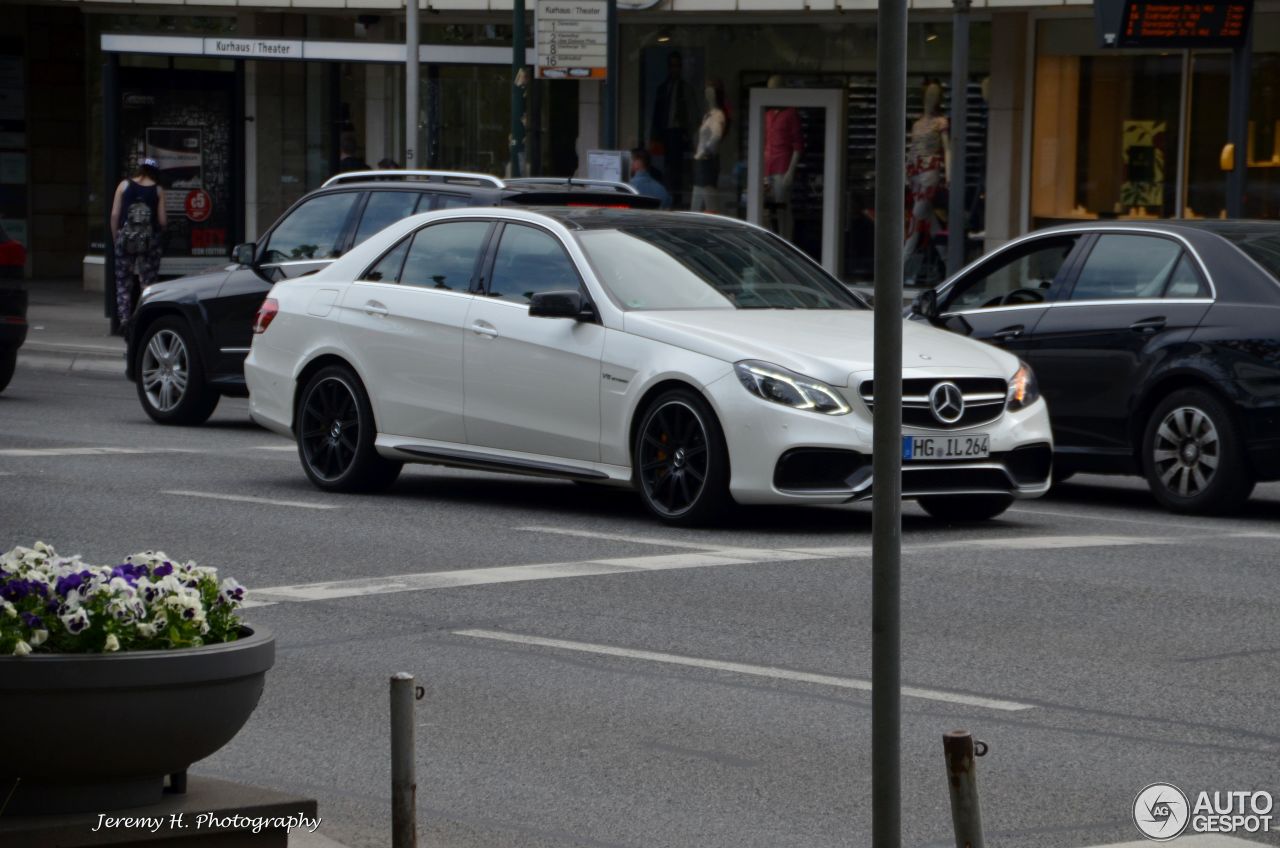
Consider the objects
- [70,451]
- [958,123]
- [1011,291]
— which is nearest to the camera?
[1011,291]

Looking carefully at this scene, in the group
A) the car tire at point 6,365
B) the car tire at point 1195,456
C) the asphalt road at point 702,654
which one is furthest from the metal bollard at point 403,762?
the car tire at point 6,365

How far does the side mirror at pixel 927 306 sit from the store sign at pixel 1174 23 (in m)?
6.68

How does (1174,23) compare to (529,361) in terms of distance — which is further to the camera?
(1174,23)

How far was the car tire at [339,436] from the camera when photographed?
41.3 ft

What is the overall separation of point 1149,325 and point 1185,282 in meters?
0.30

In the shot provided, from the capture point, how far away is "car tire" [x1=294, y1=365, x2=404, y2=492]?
1260 centimetres

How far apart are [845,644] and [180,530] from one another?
4166 millimetres

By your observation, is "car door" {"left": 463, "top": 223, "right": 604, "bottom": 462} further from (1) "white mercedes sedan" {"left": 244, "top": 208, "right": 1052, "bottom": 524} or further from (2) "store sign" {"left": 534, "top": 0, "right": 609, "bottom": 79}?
(2) "store sign" {"left": 534, "top": 0, "right": 609, "bottom": 79}

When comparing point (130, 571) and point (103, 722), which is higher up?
point (130, 571)

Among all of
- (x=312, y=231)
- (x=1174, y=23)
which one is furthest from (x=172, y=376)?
(x=1174, y=23)

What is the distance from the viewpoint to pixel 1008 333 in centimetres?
1317

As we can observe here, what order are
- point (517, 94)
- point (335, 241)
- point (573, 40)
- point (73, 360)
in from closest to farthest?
point (335, 241) → point (573, 40) → point (73, 360) → point (517, 94)

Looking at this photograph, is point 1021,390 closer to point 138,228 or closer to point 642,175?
point 138,228

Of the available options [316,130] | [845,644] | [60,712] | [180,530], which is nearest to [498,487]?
[180,530]
